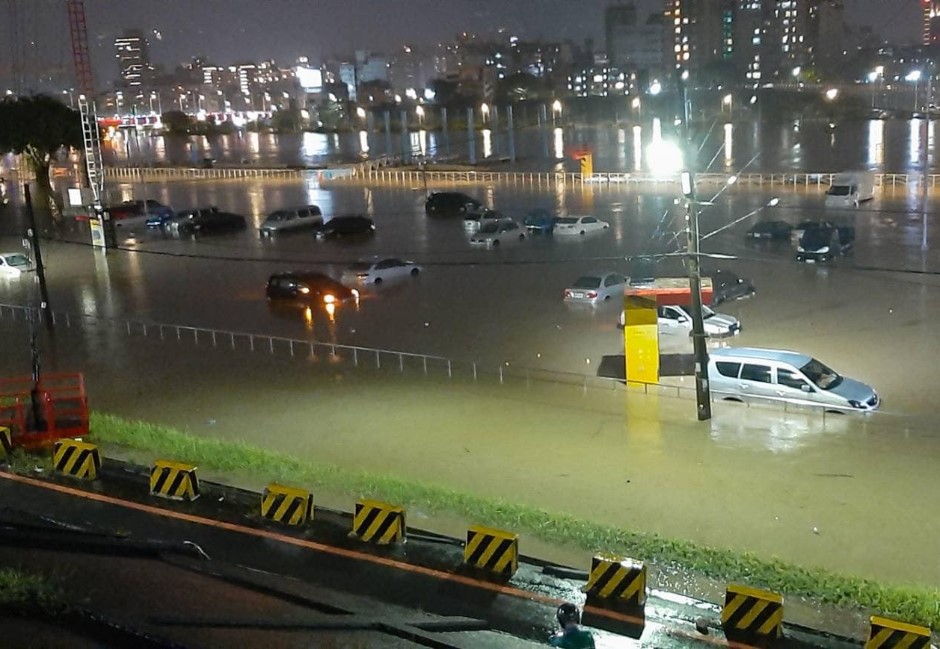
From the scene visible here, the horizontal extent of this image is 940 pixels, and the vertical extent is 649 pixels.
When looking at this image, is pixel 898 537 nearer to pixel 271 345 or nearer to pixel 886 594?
pixel 886 594

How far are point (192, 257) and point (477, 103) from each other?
110 meters

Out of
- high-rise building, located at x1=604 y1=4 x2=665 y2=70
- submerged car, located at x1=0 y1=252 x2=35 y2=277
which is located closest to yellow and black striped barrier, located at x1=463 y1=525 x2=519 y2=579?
submerged car, located at x1=0 y1=252 x2=35 y2=277

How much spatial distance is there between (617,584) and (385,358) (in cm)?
884

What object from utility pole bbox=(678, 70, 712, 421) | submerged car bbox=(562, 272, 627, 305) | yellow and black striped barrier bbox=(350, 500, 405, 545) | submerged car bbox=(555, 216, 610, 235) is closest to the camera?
yellow and black striped barrier bbox=(350, 500, 405, 545)

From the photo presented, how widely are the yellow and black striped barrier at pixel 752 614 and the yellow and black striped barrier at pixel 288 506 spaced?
360cm

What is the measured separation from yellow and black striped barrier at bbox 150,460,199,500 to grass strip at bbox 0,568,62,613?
221 cm

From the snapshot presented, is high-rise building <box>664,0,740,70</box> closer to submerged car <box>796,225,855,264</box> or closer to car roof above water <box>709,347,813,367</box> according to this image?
submerged car <box>796,225,855,264</box>

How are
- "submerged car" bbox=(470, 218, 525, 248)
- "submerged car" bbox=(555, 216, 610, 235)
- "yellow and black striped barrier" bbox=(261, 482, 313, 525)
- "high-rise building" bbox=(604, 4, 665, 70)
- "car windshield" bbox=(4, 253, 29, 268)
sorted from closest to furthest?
"yellow and black striped barrier" bbox=(261, 482, 313, 525), "car windshield" bbox=(4, 253, 29, 268), "submerged car" bbox=(470, 218, 525, 248), "submerged car" bbox=(555, 216, 610, 235), "high-rise building" bbox=(604, 4, 665, 70)

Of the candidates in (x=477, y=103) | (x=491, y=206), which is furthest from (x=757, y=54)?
(x=491, y=206)

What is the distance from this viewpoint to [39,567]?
723 cm

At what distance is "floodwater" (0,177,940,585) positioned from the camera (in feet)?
29.1

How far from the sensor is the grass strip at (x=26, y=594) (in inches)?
244

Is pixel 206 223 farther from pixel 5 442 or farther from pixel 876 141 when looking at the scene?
pixel 876 141

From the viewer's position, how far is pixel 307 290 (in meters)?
19.4
